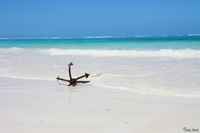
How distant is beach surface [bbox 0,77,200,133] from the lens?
2.76m

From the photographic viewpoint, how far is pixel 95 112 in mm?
3330

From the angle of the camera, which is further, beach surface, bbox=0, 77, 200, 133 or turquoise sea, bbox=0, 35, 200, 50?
turquoise sea, bbox=0, 35, 200, 50

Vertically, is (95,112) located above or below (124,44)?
below

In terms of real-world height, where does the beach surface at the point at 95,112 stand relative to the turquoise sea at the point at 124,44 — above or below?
below

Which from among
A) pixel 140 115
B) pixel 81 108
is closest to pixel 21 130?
pixel 81 108

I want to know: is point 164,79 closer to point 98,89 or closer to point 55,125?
point 98,89

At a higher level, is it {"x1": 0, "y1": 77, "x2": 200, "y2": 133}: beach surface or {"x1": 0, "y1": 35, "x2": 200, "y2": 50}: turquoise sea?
{"x1": 0, "y1": 35, "x2": 200, "y2": 50}: turquoise sea

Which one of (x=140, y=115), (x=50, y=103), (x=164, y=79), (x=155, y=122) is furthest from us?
(x=164, y=79)

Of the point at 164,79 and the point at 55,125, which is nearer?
the point at 55,125

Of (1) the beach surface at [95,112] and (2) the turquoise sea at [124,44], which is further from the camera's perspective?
(2) the turquoise sea at [124,44]

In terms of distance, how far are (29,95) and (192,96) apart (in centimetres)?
331

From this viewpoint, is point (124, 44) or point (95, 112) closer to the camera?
point (95, 112)

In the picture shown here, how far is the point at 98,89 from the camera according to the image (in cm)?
500

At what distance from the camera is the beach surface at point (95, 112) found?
2.76m
